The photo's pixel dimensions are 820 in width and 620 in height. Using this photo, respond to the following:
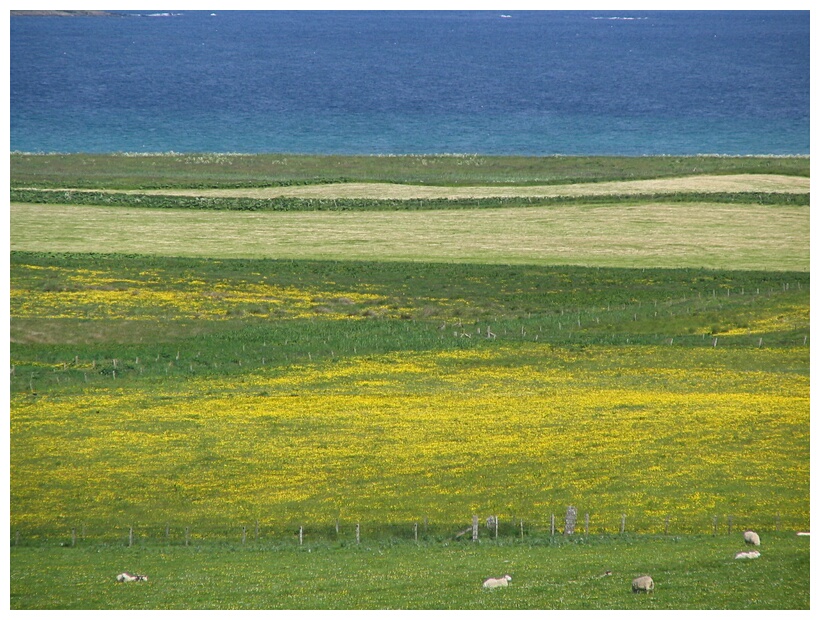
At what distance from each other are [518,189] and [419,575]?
8866 cm

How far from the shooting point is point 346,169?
136000mm

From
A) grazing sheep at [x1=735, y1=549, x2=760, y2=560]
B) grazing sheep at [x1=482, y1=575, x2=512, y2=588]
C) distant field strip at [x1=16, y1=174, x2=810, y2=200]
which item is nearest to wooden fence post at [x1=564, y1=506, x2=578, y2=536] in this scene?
grazing sheep at [x1=735, y1=549, x2=760, y2=560]

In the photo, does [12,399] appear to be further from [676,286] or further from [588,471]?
[676,286]

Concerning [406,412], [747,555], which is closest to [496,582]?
[747,555]

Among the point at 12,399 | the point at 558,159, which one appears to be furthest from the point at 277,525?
the point at 558,159

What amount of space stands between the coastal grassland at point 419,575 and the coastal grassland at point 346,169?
8672 cm

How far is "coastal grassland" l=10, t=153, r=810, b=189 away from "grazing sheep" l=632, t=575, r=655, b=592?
9359 centimetres

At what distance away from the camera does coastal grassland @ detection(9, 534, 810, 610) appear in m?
27.1

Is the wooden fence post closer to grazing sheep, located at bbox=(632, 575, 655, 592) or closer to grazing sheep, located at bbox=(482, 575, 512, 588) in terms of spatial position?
grazing sheep, located at bbox=(482, 575, 512, 588)

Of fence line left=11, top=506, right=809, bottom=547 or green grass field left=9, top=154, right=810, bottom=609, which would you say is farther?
fence line left=11, top=506, right=809, bottom=547

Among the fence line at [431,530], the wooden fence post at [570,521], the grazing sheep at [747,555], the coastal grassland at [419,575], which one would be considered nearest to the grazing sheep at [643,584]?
the coastal grassland at [419,575]

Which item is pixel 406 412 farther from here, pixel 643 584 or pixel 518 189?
pixel 518 189

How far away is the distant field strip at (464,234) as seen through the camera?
82125 mm

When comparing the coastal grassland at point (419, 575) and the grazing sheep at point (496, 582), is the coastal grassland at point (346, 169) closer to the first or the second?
the coastal grassland at point (419, 575)
